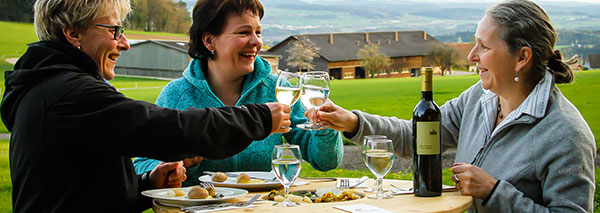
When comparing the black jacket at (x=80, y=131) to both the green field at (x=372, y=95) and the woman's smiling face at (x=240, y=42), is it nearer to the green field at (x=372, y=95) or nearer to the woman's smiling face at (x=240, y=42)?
the woman's smiling face at (x=240, y=42)

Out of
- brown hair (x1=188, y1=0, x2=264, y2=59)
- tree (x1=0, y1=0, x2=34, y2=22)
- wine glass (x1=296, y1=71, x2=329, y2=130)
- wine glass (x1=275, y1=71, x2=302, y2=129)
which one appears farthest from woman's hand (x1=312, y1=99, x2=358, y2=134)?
tree (x1=0, y1=0, x2=34, y2=22)

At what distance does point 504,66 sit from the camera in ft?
7.10

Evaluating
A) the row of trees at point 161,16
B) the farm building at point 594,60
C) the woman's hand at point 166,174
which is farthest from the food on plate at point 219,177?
the farm building at point 594,60

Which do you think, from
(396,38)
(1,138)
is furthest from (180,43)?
(396,38)

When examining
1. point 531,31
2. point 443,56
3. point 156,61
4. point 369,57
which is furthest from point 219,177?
point 443,56

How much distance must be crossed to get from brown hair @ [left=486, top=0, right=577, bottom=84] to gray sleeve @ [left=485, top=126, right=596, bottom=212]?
295mm

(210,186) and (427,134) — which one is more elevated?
(427,134)

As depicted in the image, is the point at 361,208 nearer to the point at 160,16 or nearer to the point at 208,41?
the point at 208,41

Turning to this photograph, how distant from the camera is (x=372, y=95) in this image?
24.2m

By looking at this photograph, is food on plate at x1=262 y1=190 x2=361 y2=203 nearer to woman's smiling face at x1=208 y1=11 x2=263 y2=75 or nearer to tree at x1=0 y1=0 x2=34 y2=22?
woman's smiling face at x1=208 y1=11 x2=263 y2=75

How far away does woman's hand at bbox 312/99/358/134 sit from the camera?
2.36 meters

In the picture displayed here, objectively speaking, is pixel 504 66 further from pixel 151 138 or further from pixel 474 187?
pixel 151 138

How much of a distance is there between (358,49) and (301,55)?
8083 millimetres

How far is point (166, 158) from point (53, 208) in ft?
1.24
